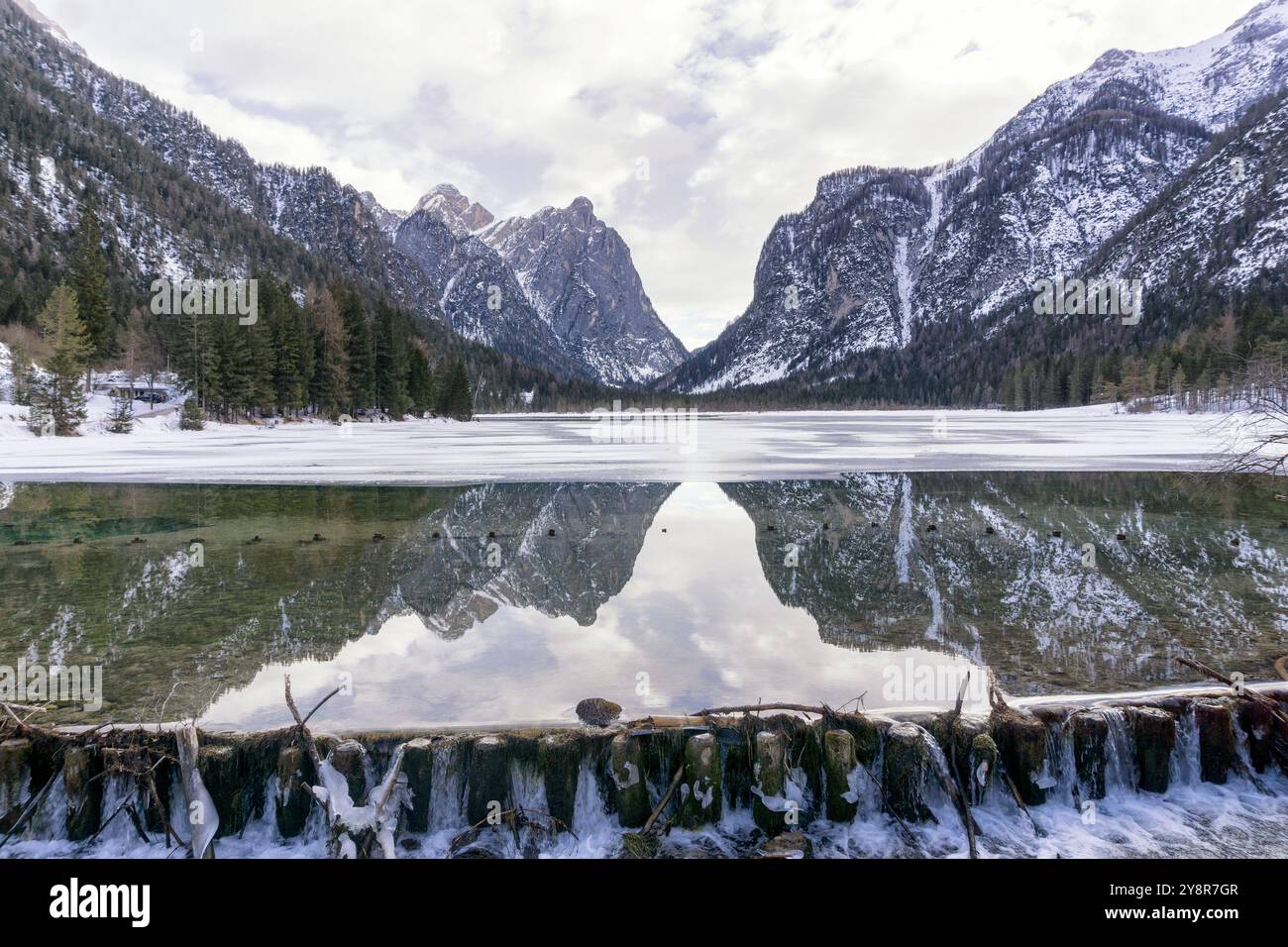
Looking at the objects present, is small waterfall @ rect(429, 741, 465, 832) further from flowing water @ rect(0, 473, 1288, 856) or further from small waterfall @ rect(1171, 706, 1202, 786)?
small waterfall @ rect(1171, 706, 1202, 786)

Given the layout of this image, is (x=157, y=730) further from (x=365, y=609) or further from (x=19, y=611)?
(x=19, y=611)

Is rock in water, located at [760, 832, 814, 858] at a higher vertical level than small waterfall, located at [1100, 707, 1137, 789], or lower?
lower

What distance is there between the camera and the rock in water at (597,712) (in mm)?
5918

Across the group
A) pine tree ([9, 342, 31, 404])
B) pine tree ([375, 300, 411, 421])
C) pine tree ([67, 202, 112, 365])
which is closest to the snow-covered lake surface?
pine tree ([9, 342, 31, 404])

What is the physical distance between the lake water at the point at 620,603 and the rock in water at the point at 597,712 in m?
0.14

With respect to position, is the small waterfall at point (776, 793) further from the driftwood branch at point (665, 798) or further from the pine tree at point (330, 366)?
the pine tree at point (330, 366)

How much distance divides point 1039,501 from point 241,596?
21028mm

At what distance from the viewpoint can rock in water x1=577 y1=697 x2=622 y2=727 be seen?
592 cm

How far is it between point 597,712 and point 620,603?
4.18 metres

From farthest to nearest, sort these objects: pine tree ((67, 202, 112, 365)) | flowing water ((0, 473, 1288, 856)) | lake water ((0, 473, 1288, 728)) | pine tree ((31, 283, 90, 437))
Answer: pine tree ((67, 202, 112, 365)) < pine tree ((31, 283, 90, 437)) < lake water ((0, 473, 1288, 728)) < flowing water ((0, 473, 1288, 856))

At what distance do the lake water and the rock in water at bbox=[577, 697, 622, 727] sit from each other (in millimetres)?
135

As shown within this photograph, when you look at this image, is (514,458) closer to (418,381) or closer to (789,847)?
(789,847)

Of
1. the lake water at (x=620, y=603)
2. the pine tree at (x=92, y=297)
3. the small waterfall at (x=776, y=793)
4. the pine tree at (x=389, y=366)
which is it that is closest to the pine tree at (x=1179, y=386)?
the lake water at (x=620, y=603)
